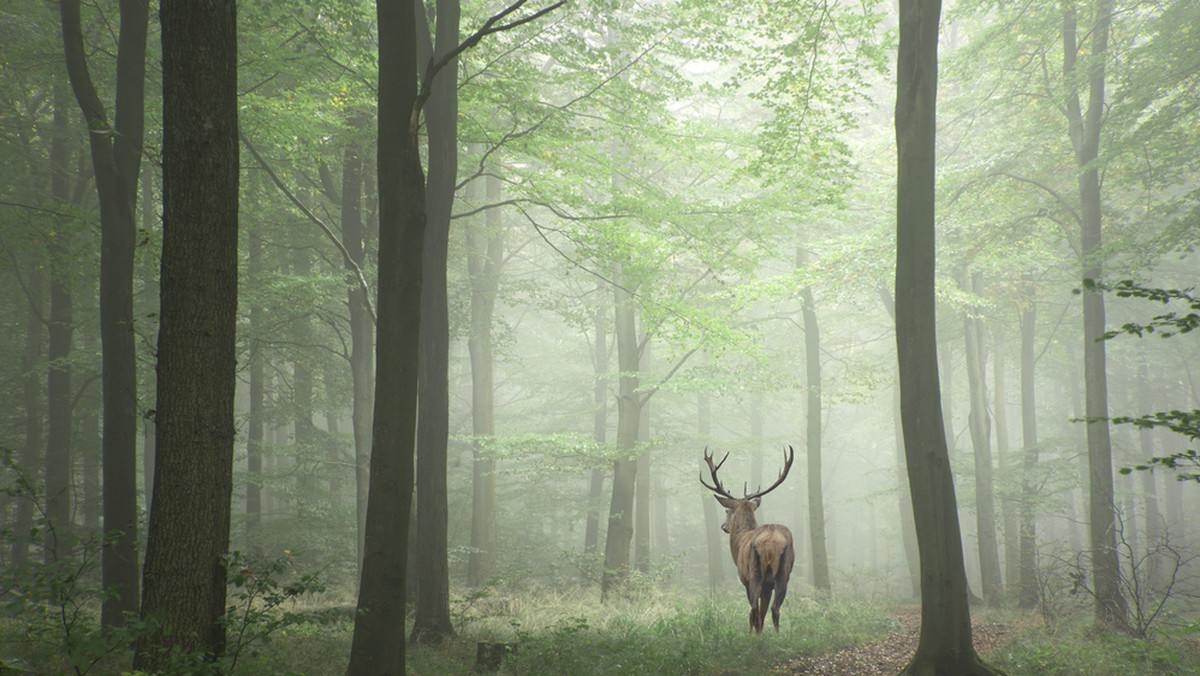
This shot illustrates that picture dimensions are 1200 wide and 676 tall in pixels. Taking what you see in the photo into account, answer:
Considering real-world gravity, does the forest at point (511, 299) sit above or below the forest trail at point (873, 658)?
above

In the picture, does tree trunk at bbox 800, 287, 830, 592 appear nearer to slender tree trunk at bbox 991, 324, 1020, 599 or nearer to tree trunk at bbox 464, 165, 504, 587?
slender tree trunk at bbox 991, 324, 1020, 599

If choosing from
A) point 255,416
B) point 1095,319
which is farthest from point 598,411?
point 1095,319

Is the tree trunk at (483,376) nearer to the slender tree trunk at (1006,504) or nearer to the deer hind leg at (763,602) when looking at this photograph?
the deer hind leg at (763,602)

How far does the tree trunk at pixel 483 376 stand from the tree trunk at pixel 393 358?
10.9m

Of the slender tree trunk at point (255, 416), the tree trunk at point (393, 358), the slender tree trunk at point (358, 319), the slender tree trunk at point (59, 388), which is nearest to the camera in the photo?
the tree trunk at point (393, 358)

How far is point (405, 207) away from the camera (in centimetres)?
589

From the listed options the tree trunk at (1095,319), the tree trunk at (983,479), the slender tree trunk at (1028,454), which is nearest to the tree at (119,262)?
the tree trunk at (1095,319)

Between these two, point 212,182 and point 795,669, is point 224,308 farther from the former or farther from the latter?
point 795,669

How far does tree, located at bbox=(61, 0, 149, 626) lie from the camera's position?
773 centimetres

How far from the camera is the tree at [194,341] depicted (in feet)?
14.6

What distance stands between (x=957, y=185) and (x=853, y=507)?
37.5 meters

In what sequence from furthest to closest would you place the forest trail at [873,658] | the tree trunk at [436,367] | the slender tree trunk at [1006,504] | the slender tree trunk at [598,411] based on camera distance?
the slender tree trunk at [598,411]
the slender tree trunk at [1006,504]
the tree trunk at [436,367]
the forest trail at [873,658]

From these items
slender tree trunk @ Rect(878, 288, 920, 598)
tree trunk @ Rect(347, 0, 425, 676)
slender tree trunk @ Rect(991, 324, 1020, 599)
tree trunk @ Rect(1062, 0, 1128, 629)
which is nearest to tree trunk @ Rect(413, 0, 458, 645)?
tree trunk @ Rect(347, 0, 425, 676)

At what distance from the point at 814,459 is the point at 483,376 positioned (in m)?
9.39
